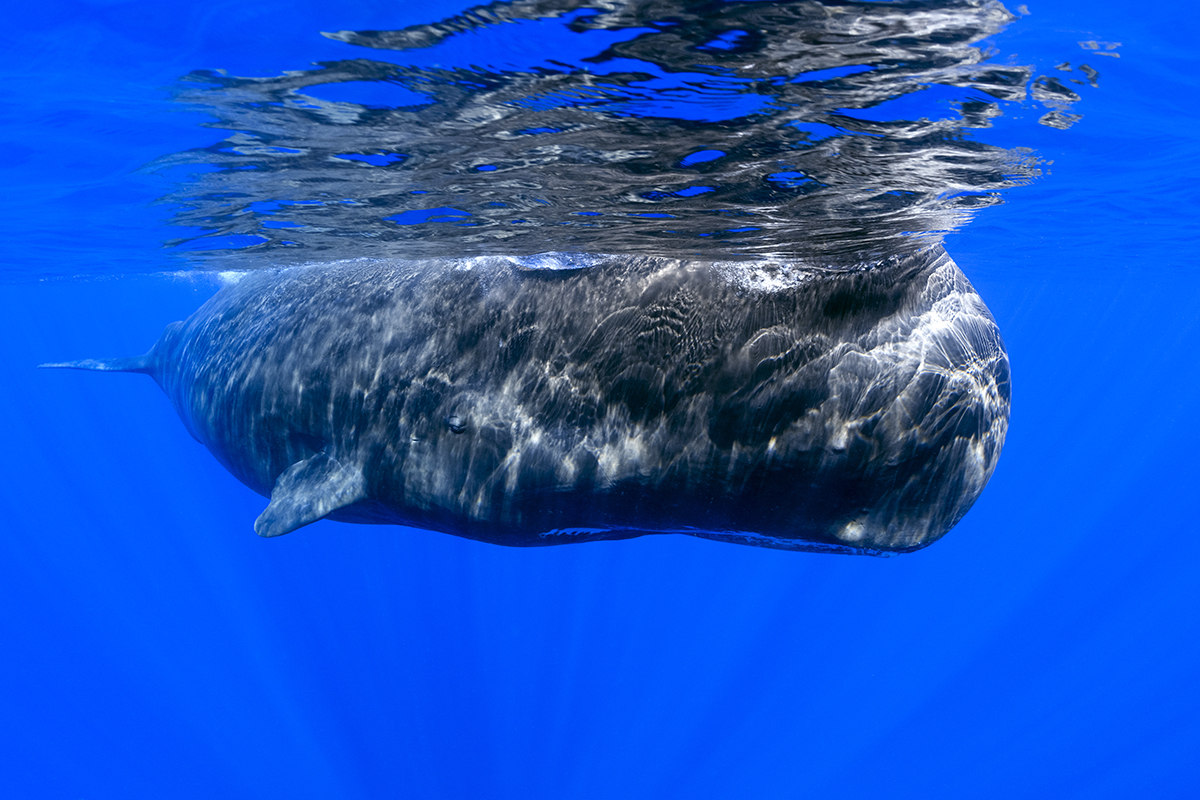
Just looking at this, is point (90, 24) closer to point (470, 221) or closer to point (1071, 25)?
point (470, 221)

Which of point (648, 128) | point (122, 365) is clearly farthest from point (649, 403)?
point (122, 365)

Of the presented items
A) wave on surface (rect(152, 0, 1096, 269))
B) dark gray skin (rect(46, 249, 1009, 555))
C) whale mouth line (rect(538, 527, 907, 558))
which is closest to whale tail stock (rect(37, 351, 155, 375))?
wave on surface (rect(152, 0, 1096, 269))

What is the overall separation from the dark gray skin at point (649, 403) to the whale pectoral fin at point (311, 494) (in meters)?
0.02

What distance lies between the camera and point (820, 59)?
3.91 metres

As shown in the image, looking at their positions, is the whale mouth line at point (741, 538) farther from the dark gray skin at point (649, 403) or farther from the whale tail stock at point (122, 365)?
the whale tail stock at point (122, 365)

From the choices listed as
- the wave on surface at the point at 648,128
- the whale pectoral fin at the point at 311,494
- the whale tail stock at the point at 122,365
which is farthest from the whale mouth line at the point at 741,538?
the whale tail stock at the point at 122,365

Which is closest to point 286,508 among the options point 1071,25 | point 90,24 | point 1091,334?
point 90,24

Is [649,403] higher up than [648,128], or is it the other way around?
[648,128]

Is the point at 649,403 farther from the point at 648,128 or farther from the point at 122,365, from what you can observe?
the point at 122,365

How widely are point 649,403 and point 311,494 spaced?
10.9 ft

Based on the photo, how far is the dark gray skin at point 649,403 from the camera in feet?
15.0

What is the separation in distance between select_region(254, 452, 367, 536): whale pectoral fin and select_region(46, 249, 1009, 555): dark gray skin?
22mm

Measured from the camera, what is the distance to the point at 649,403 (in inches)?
196

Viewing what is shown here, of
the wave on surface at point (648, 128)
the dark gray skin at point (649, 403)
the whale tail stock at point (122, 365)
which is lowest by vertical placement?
the whale tail stock at point (122, 365)
